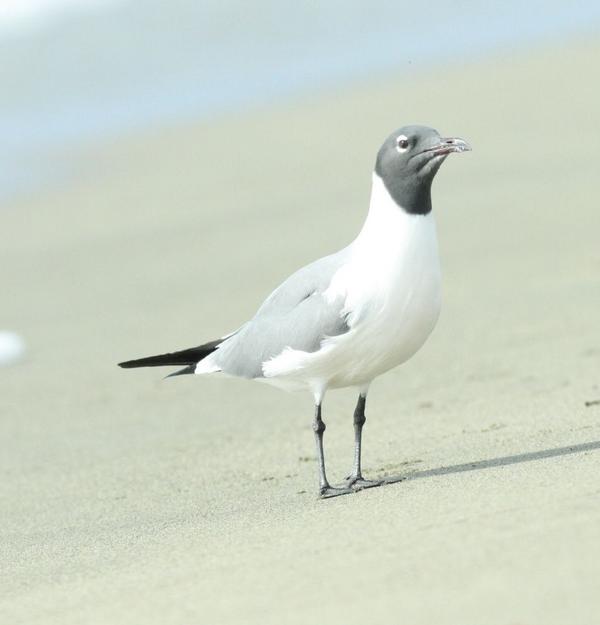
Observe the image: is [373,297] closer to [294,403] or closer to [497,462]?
[497,462]

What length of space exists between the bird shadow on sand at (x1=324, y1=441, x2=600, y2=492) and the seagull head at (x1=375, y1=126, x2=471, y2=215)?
0.92 metres

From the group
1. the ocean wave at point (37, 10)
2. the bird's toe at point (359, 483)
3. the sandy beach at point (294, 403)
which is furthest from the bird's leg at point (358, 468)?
the ocean wave at point (37, 10)

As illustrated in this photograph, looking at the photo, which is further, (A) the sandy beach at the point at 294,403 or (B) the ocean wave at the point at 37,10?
(B) the ocean wave at the point at 37,10

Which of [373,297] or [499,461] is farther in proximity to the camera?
[499,461]

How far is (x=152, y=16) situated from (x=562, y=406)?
70.2 ft

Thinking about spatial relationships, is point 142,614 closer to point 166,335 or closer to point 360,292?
point 360,292

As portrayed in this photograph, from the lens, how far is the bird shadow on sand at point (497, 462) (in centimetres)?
528

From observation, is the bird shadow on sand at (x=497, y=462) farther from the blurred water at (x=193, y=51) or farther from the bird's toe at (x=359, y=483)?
the blurred water at (x=193, y=51)

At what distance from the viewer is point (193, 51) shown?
77.9ft

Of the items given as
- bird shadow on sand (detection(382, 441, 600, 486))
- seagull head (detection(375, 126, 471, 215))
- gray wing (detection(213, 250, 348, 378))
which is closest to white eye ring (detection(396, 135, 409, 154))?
seagull head (detection(375, 126, 471, 215))

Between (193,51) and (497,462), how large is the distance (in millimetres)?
19063

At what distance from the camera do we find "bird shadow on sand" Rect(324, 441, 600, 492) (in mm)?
5281

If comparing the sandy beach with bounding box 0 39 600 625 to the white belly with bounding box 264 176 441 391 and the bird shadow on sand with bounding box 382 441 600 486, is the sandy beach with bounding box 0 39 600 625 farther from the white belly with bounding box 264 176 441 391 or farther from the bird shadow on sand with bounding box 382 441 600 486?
the white belly with bounding box 264 176 441 391

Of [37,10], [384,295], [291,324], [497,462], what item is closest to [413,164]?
[384,295]
